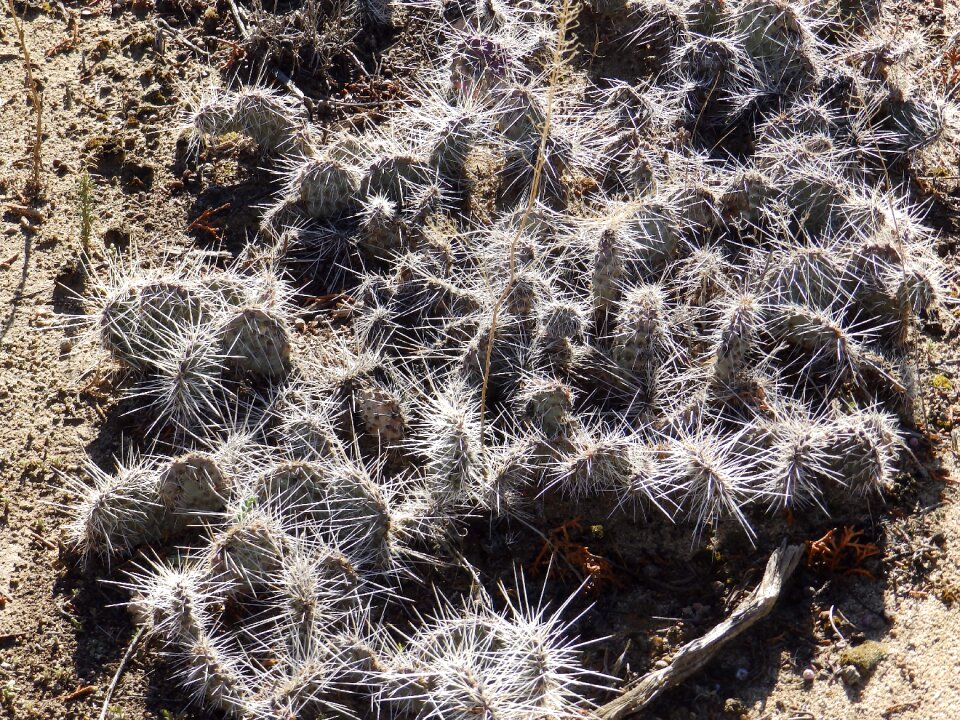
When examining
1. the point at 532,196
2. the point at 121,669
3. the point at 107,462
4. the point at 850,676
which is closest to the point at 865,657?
the point at 850,676

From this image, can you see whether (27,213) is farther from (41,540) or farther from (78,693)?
(78,693)

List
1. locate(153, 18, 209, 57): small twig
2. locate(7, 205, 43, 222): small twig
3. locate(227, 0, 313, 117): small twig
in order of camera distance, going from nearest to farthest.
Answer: locate(7, 205, 43, 222): small twig → locate(227, 0, 313, 117): small twig → locate(153, 18, 209, 57): small twig

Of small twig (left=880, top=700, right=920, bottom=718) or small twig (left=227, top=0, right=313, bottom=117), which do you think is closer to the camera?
small twig (left=880, top=700, right=920, bottom=718)

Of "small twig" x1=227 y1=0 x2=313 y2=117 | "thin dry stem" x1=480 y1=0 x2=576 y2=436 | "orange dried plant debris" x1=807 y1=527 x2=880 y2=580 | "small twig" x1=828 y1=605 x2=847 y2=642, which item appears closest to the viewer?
"thin dry stem" x1=480 y1=0 x2=576 y2=436

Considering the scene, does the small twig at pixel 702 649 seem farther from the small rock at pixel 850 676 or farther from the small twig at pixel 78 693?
the small twig at pixel 78 693

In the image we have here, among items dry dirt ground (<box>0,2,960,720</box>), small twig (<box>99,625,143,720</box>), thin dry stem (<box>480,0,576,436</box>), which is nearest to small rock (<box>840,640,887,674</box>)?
dry dirt ground (<box>0,2,960,720</box>)

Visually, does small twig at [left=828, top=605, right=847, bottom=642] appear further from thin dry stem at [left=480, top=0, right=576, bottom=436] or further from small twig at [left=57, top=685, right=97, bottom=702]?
small twig at [left=57, top=685, right=97, bottom=702]
